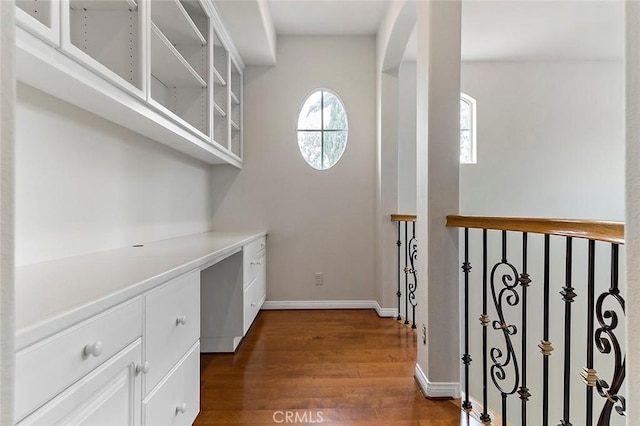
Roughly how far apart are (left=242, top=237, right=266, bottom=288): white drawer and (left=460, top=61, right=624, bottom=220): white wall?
2.42 metres

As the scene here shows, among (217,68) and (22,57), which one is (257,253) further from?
(22,57)

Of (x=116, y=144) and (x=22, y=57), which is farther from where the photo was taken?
(x=116, y=144)

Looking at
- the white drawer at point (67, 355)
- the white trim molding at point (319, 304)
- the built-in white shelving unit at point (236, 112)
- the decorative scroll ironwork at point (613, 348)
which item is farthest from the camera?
the white trim molding at point (319, 304)

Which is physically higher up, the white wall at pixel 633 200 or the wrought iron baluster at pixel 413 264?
the white wall at pixel 633 200

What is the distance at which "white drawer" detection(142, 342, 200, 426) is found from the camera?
110 centimetres

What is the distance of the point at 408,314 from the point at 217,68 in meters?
2.89

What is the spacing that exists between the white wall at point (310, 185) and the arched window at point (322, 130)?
95 millimetres

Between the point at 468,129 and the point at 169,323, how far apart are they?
13.0ft

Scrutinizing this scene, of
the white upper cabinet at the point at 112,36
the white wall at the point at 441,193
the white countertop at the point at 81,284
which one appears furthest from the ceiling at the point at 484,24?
the white countertop at the point at 81,284

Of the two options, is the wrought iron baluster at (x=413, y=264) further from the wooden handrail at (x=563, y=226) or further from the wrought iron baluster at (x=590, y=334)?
the wrought iron baluster at (x=590, y=334)

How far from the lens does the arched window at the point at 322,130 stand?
363 cm

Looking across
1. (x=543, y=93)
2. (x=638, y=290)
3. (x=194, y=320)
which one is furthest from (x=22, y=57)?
(x=543, y=93)

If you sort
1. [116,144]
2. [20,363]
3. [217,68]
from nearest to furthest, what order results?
[20,363]
[116,144]
[217,68]

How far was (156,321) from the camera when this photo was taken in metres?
1.10
